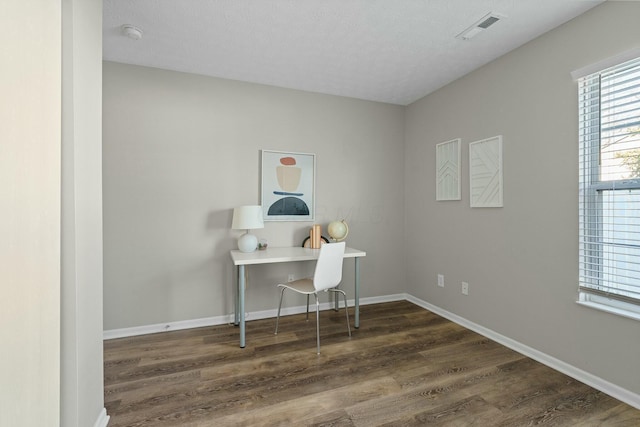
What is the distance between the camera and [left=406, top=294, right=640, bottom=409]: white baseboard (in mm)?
1803

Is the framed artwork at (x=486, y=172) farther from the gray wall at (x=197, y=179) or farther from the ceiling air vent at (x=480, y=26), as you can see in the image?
the gray wall at (x=197, y=179)

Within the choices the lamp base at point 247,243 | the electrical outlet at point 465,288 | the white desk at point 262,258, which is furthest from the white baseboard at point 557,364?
the lamp base at point 247,243

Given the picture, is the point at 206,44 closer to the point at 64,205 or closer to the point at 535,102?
the point at 64,205

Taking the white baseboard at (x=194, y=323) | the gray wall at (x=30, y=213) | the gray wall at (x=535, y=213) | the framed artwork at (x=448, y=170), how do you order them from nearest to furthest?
the gray wall at (x=30, y=213), the gray wall at (x=535, y=213), the white baseboard at (x=194, y=323), the framed artwork at (x=448, y=170)

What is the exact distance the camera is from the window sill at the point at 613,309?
1.79 m

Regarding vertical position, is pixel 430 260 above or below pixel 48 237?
below

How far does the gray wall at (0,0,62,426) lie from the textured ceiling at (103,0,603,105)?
121 cm

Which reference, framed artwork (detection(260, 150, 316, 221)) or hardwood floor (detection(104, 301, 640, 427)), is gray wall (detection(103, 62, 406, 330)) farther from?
hardwood floor (detection(104, 301, 640, 427))

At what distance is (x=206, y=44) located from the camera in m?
2.39

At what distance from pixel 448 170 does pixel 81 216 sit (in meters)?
3.06

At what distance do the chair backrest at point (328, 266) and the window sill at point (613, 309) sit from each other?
1.72m

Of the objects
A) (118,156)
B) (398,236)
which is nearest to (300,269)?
(398,236)

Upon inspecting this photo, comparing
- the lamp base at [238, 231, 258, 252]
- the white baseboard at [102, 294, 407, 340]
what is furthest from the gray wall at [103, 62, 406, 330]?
the lamp base at [238, 231, 258, 252]

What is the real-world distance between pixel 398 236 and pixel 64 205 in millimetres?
3312
